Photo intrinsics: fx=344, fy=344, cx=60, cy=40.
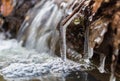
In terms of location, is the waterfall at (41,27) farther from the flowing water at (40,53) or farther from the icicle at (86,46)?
the icicle at (86,46)

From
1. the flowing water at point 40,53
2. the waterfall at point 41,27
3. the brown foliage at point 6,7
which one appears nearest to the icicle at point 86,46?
the flowing water at point 40,53

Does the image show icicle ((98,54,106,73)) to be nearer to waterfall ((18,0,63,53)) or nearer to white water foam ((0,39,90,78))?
white water foam ((0,39,90,78))

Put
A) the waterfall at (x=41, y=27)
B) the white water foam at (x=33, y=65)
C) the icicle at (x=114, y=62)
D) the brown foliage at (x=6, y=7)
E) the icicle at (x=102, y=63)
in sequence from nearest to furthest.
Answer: the icicle at (x=114, y=62)
the icicle at (x=102, y=63)
the white water foam at (x=33, y=65)
the waterfall at (x=41, y=27)
the brown foliage at (x=6, y=7)

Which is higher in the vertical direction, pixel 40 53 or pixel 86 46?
pixel 86 46

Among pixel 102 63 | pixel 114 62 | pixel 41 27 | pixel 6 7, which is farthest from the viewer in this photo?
pixel 6 7

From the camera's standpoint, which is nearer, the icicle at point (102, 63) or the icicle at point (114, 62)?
the icicle at point (114, 62)

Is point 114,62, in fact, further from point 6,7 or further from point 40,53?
point 6,7

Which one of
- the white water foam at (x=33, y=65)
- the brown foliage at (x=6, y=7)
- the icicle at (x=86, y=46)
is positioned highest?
the brown foliage at (x=6, y=7)

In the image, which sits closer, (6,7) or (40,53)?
(40,53)

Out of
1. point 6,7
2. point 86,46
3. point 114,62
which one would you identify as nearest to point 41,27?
point 6,7

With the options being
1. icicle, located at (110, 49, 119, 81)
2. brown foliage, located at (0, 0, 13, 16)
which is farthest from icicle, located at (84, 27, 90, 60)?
brown foliage, located at (0, 0, 13, 16)

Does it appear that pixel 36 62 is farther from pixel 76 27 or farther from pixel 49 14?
pixel 49 14

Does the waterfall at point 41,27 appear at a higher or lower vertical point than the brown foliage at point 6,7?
lower
